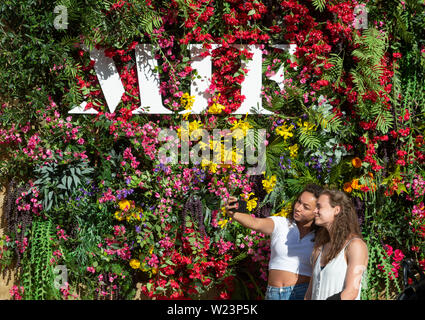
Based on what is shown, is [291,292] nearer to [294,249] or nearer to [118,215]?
[294,249]

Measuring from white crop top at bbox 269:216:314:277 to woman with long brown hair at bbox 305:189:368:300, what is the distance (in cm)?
12

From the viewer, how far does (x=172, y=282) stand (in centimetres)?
359

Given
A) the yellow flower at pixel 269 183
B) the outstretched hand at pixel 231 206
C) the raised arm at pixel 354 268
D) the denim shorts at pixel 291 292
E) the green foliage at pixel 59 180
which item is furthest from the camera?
the yellow flower at pixel 269 183

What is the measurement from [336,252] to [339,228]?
15 cm

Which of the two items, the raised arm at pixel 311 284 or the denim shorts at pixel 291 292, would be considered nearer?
the raised arm at pixel 311 284

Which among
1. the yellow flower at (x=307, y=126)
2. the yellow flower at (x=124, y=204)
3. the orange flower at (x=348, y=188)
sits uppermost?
the yellow flower at (x=307, y=126)

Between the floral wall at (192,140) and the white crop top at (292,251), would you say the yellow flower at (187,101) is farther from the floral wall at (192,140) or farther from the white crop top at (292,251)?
the white crop top at (292,251)

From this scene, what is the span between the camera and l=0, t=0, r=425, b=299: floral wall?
11.5 feet

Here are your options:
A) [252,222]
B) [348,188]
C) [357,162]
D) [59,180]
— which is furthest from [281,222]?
[59,180]

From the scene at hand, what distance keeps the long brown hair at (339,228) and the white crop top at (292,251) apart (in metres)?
0.14

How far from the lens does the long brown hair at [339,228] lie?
8.14 feet

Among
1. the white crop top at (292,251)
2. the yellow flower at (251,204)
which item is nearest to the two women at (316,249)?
the white crop top at (292,251)

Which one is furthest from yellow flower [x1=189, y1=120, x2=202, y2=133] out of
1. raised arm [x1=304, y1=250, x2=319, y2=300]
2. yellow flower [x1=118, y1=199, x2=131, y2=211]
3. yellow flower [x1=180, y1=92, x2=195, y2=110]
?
raised arm [x1=304, y1=250, x2=319, y2=300]

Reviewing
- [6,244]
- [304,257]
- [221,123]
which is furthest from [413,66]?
[6,244]
